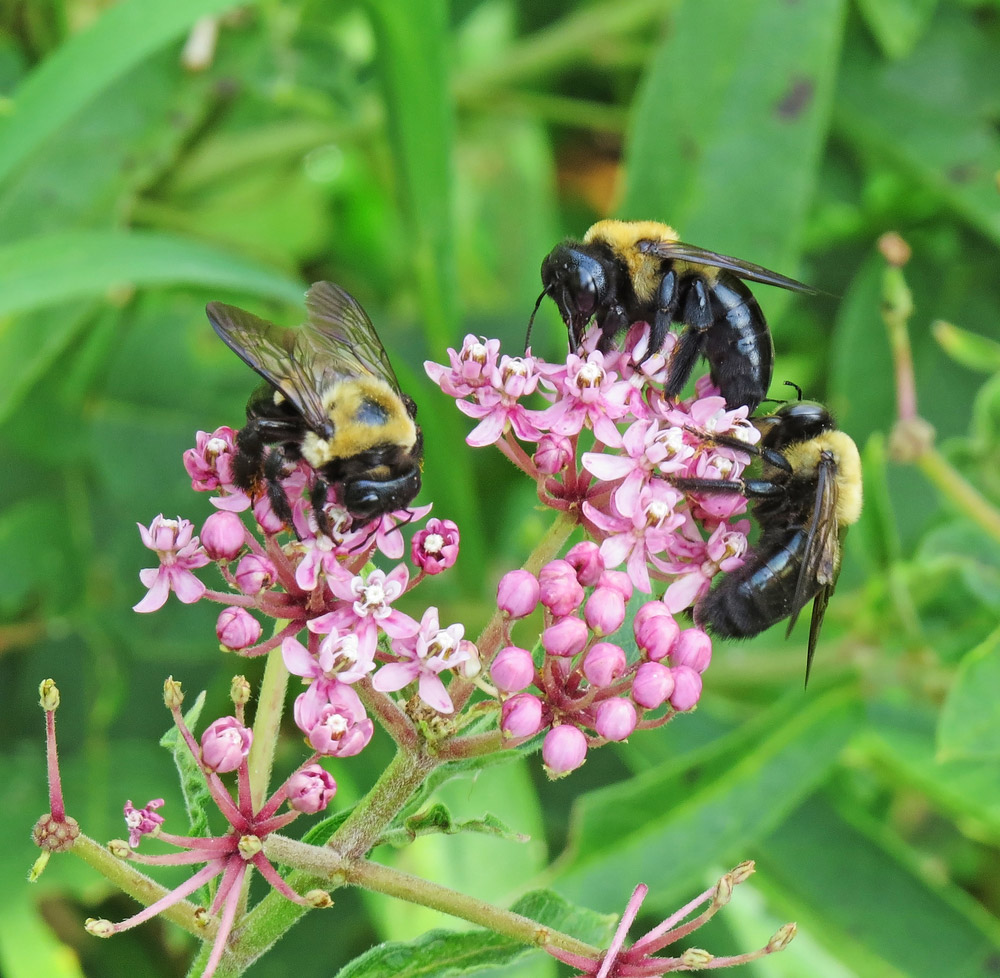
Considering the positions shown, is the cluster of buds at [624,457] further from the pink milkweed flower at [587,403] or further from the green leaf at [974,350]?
the green leaf at [974,350]

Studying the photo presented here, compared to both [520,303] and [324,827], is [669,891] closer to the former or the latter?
[324,827]

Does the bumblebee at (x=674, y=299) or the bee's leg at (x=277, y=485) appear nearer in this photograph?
the bee's leg at (x=277, y=485)

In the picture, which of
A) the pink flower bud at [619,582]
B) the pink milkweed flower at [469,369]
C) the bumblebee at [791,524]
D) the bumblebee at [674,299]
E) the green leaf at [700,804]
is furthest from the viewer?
the green leaf at [700,804]

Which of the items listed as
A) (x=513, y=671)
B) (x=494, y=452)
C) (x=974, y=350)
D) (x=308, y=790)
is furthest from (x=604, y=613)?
(x=494, y=452)

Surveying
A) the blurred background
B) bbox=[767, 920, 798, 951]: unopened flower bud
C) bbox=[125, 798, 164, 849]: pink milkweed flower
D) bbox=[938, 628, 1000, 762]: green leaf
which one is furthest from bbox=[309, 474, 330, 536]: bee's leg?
bbox=[938, 628, 1000, 762]: green leaf

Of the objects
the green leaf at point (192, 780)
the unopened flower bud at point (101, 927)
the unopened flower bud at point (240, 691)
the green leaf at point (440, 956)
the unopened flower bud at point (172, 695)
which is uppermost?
the unopened flower bud at point (172, 695)

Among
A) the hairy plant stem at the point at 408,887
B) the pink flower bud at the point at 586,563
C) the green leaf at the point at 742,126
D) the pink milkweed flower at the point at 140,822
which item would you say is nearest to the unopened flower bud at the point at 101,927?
the pink milkweed flower at the point at 140,822

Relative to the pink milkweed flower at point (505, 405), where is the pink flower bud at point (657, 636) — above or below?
below

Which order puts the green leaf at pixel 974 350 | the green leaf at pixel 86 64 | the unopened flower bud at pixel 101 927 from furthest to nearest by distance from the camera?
1. the green leaf at pixel 974 350
2. the green leaf at pixel 86 64
3. the unopened flower bud at pixel 101 927
